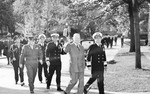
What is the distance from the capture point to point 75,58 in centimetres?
895

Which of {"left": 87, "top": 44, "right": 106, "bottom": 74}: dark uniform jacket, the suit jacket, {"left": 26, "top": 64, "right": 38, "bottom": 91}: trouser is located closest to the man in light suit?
the suit jacket

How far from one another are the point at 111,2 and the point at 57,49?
60.1 feet

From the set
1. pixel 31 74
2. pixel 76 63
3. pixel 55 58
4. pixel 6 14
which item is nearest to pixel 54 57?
pixel 55 58

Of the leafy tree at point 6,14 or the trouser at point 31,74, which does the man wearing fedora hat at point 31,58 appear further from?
the leafy tree at point 6,14

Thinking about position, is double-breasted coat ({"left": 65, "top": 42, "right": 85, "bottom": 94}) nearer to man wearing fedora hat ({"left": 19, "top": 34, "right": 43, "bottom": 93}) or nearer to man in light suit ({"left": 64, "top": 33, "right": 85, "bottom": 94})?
man in light suit ({"left": 64, "top": 33, "right": 85, "bottom": 94})

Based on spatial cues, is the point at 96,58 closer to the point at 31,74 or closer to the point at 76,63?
the point at 76,63

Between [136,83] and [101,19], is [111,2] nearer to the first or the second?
[101,19]

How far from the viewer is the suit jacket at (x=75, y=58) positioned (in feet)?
29.2

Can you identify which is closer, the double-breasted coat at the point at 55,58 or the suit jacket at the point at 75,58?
the suit jacket at the point at 75,58

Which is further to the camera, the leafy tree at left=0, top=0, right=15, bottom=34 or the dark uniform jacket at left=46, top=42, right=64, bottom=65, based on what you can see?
the leafy tree at left=0, top=0, right=15, bottom=34

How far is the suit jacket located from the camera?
889 cm

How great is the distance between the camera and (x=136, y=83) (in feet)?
38.7

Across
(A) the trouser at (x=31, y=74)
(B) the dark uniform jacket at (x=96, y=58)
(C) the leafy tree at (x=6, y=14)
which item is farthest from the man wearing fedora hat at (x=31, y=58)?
(C) the leafy tree at (x=6, y=14)

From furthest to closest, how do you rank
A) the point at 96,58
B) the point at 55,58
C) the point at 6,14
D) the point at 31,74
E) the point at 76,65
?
the point at 6,14 → the point at 55,58 → the point at 31,74 → the point at 96,58 → the point at 76,65
